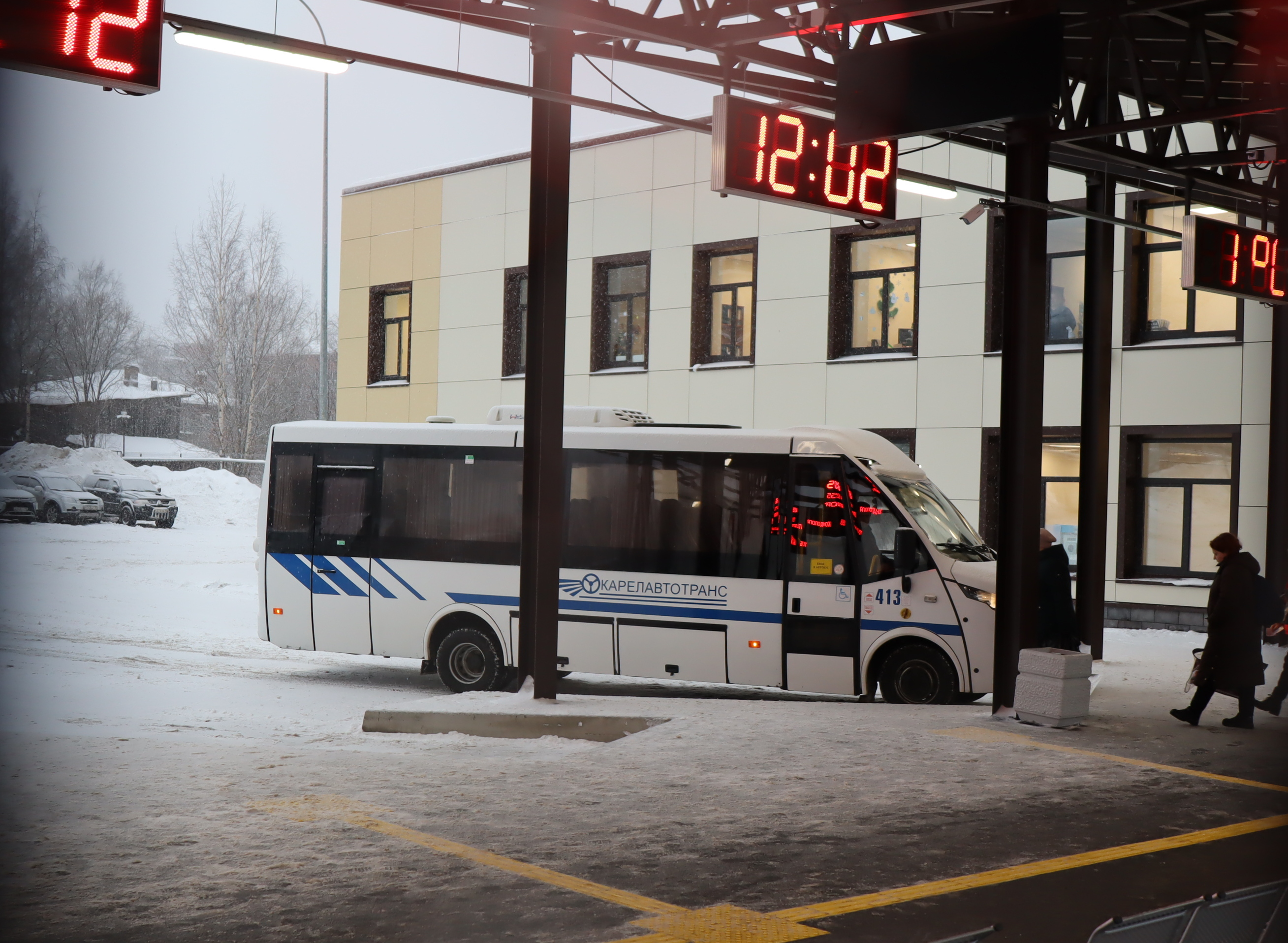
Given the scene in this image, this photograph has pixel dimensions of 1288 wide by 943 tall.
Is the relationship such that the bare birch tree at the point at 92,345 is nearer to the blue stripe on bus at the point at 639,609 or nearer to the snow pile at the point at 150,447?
the snow pile at the point at 150,447

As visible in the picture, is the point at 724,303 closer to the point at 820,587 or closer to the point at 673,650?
the point at 673,650

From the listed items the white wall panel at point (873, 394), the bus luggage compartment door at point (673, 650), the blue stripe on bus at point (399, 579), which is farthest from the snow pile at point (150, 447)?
the bus luggage compartment door at point (673, 650)

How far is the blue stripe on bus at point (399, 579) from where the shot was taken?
15.3m

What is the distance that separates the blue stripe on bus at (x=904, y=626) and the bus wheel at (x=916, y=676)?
216 mm

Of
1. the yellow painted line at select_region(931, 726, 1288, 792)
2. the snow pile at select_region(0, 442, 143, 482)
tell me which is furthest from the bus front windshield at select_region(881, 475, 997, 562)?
the snow pile at select_region(0, 442, 143, 482)

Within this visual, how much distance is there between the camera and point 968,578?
43.6 ft

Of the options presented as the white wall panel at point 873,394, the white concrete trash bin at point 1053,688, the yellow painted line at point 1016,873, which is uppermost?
the white wall panel at point 873,394

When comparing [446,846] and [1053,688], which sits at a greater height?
[1053,688]

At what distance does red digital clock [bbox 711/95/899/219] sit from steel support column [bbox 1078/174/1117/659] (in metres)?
7.02

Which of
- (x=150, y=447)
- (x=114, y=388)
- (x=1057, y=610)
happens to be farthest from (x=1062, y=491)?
(x=150, y=447)

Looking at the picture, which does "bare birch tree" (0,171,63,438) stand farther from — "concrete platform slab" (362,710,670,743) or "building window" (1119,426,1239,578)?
"building window" (1119,426,1239,578)

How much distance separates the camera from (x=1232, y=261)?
14836 mm

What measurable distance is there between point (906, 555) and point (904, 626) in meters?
0.73

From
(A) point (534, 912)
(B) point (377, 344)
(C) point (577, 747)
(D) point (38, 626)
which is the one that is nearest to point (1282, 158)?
(C) point (577, 747)
